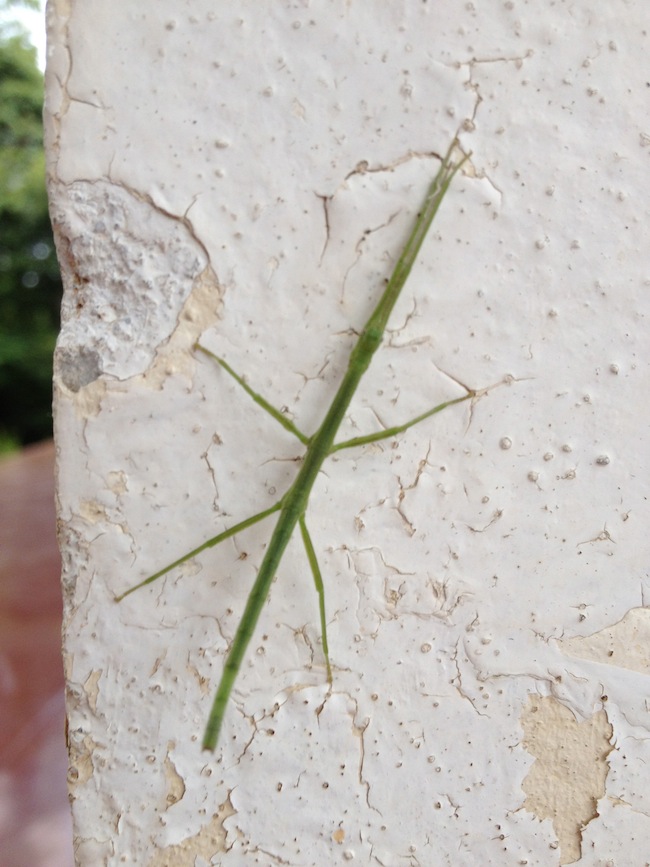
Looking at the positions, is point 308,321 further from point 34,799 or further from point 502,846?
point 34,799

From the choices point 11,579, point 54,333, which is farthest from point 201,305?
point 54,333

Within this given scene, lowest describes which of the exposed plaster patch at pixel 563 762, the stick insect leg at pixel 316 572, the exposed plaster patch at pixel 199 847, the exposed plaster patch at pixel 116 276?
the exposed plaster patch at pixel 199 847

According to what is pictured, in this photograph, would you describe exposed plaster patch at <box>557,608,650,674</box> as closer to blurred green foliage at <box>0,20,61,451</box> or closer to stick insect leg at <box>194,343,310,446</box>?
stick insect leg at <box>194,343,310,446</box>

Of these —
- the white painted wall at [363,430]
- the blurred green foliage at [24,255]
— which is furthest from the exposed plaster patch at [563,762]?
the blurred green foliage at [24,255]

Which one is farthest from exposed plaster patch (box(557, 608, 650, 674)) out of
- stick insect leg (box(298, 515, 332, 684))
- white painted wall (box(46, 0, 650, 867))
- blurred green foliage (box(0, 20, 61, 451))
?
blurred green foliage (box(0, 20, 61, 451))

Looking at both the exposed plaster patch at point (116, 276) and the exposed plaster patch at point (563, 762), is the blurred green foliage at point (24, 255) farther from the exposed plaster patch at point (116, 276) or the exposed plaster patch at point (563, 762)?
the exposed plaster patch at point (563, 762)
